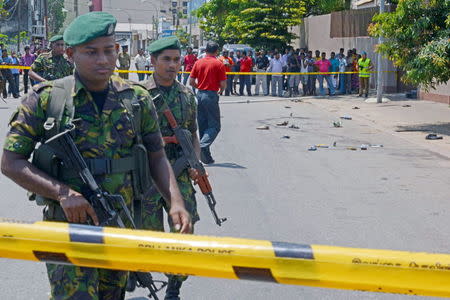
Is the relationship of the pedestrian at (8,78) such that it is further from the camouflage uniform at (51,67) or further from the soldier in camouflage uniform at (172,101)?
the soldier in camouflage uniform at (172,101)

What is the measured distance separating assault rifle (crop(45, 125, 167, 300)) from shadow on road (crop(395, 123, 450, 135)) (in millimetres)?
13369

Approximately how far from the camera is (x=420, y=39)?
1599 cm

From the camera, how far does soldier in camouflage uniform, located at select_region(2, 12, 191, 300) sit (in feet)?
10.3

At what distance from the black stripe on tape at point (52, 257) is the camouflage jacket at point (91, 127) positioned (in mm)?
711

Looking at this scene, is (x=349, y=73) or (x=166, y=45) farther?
(x=349, y=73)

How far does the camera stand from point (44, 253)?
8.30 ft

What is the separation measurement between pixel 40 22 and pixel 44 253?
86895 mm

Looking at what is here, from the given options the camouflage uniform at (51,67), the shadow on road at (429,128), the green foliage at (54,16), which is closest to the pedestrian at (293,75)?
the shadow on road at (429,128)

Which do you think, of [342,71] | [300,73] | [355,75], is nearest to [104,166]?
[300,73]

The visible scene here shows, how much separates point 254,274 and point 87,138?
115 centimetres

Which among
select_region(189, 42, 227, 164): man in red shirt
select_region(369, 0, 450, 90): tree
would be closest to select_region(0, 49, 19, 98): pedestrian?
select_region(369, 0, 450, 90): tree

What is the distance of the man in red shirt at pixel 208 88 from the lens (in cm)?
1030

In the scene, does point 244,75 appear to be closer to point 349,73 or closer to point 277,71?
point 277,71

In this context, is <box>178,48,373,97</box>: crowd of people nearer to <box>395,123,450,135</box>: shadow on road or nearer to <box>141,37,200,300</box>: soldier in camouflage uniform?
<box>395,123,450,135</box>: shadow on road
